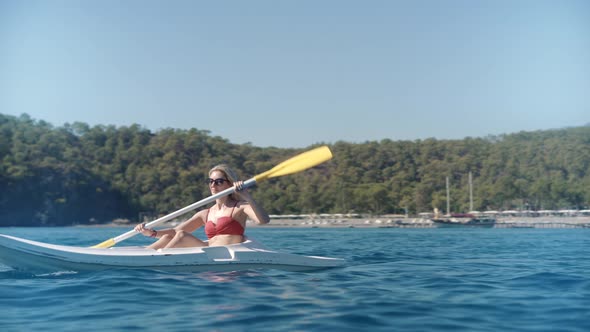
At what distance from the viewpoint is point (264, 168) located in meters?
98.3

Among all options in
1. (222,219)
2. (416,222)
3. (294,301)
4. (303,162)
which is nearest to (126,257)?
(222,219)

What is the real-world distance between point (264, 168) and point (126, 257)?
90.4 m

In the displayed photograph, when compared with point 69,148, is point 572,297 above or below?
below

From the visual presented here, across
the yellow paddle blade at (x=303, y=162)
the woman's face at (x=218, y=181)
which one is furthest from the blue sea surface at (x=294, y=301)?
the yellow paddle blade at (x=303, y=162)

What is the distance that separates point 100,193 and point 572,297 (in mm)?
87344

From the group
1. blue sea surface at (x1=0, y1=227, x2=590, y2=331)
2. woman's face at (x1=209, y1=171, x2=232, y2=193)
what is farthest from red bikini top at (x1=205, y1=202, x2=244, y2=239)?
blue sea surface at (x1=0, y1=227, x2=590, y2=331)

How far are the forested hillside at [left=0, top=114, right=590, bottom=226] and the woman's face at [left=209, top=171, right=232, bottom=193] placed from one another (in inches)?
2845

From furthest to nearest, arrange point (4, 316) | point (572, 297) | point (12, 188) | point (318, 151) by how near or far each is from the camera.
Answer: point (12, 188)
point (318, 151)
point (572, 297)
point (4, 316)

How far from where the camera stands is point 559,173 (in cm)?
8181

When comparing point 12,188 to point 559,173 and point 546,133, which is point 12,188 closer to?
point 559,173

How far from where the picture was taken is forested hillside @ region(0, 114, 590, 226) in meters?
81.7

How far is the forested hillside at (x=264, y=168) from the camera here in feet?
268

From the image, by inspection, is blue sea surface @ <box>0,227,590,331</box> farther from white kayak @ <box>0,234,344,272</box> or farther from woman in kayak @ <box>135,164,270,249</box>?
woman in kayak @ <box>135,164,270,249</box>

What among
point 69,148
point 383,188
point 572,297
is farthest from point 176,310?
point 69,148
